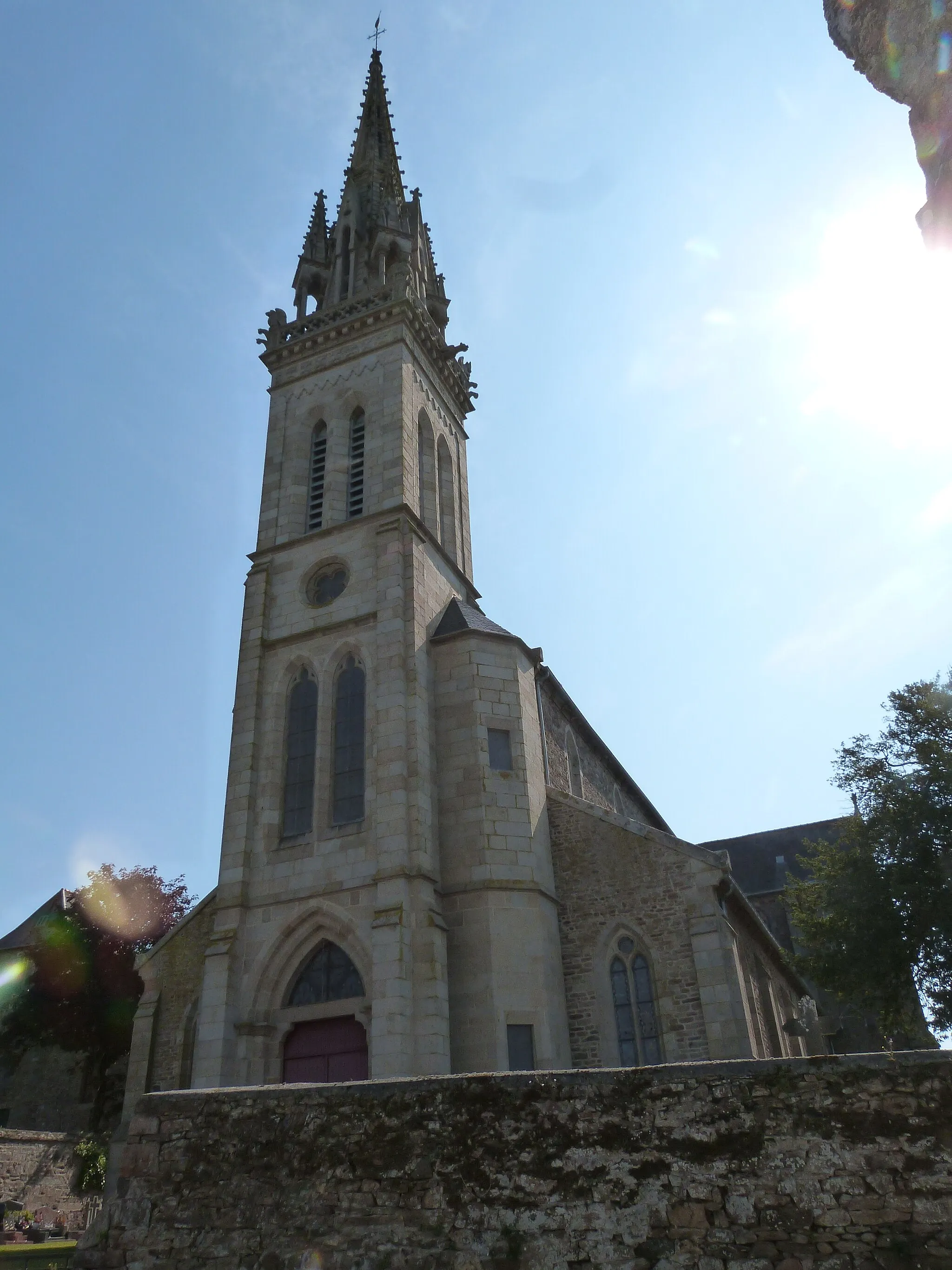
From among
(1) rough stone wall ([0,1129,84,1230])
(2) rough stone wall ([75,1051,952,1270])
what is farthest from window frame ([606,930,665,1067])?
(1) rough stone wall ([0,1129,84,1230])

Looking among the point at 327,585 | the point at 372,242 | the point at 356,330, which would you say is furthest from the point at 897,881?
the point at 372,242

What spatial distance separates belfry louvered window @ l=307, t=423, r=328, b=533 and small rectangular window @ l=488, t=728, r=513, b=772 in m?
6.51

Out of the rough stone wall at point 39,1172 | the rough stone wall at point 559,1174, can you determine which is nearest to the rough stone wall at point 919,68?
the rough stone wall at point 559,1174

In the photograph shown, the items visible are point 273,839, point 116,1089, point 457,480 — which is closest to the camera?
point 273,839

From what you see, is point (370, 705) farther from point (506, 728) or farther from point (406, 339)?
point (406, 339)

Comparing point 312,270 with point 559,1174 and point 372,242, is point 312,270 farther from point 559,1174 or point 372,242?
point 559,1174

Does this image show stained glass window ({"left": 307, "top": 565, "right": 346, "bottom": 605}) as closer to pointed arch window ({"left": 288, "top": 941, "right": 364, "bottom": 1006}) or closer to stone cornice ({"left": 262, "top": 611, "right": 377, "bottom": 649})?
stone cornice ({"left": 262, "top": 611, "right": 377, "bottom": 649})

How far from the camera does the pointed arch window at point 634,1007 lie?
571 inches

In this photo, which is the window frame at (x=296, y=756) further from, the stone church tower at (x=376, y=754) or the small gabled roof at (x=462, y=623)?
the small gabled roof at (x=462, y=623)

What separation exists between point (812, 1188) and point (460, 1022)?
981 cm

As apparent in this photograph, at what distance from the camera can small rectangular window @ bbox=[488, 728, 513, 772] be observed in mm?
16641

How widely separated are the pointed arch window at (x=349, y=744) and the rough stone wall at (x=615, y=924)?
12.3 ft

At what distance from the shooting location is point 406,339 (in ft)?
72.6

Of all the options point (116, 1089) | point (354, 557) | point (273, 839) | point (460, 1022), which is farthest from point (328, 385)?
point (116, 1089)
